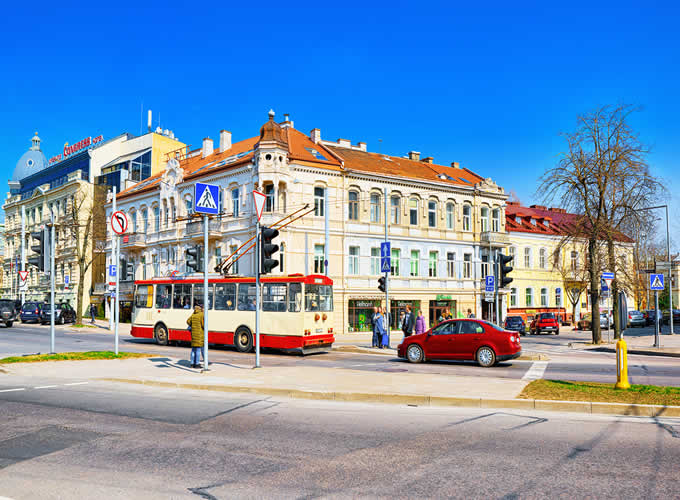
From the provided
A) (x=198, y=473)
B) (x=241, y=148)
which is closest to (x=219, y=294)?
(x=198, y=473)

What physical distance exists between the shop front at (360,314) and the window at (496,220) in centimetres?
1414

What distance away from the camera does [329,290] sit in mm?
23781

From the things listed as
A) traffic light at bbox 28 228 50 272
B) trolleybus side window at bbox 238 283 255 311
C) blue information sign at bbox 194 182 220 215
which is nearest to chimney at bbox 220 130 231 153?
trolleybus side window at bbox 238 283 255 311

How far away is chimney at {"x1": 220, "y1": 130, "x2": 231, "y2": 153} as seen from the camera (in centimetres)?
4903

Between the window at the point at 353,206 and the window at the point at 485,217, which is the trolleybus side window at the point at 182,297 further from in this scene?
the window at the point at 485,217

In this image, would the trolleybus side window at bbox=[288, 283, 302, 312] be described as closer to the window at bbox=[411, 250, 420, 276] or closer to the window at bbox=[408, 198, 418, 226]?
the window at bbox=[411, 250, 420, 276]

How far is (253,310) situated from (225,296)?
1652mm

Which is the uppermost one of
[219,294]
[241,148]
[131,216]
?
[241,148]

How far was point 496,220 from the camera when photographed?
1954 inches

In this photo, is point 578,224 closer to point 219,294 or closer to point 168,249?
point 219,294

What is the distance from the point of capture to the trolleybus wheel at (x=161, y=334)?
26.8 meters

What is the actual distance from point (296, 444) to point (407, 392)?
4453 mm

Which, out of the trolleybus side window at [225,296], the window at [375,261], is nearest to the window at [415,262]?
the window at [375,261]

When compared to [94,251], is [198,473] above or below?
below
